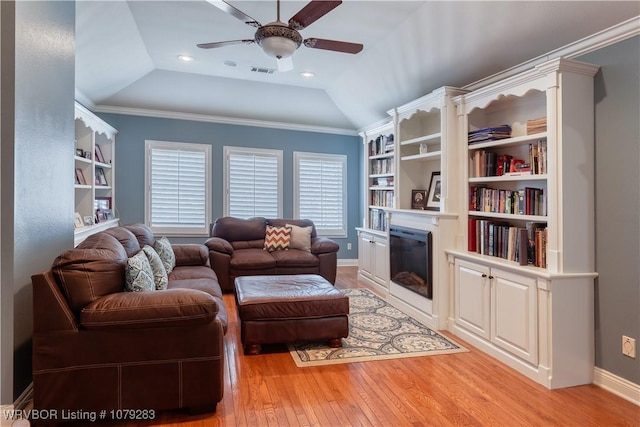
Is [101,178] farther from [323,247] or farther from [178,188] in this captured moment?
[323,247]

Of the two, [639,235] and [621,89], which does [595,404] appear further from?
[621,89]

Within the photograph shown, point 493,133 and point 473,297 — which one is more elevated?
point 493,133

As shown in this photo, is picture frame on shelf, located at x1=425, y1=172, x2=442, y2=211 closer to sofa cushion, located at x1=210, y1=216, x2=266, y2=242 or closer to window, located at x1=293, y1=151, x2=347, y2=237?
sofa cushion, located at x1=210, y1=216, x2=266, y2=242

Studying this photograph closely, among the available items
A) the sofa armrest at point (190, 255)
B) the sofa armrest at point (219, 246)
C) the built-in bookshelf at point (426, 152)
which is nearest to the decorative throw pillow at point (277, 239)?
the sofa armrest at point (219, 246)

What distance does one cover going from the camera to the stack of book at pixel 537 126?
2743mm

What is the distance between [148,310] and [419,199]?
332 centimetres

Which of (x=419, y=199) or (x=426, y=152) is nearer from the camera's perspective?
(x=426, y=152)

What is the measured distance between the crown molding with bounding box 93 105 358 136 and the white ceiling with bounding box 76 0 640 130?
67mm

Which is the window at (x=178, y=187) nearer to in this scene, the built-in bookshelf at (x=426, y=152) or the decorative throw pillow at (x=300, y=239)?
the decorative throw pillow at (x=300, y=239)

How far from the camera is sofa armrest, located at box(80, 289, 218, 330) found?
197cm

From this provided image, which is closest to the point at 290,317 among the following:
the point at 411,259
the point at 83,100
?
the point at 411,259

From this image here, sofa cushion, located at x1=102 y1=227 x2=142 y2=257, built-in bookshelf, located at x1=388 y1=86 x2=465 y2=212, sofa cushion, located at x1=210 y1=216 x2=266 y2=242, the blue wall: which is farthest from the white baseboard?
the blue wall

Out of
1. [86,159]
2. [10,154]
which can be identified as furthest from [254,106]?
[10,154]

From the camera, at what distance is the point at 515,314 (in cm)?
277
